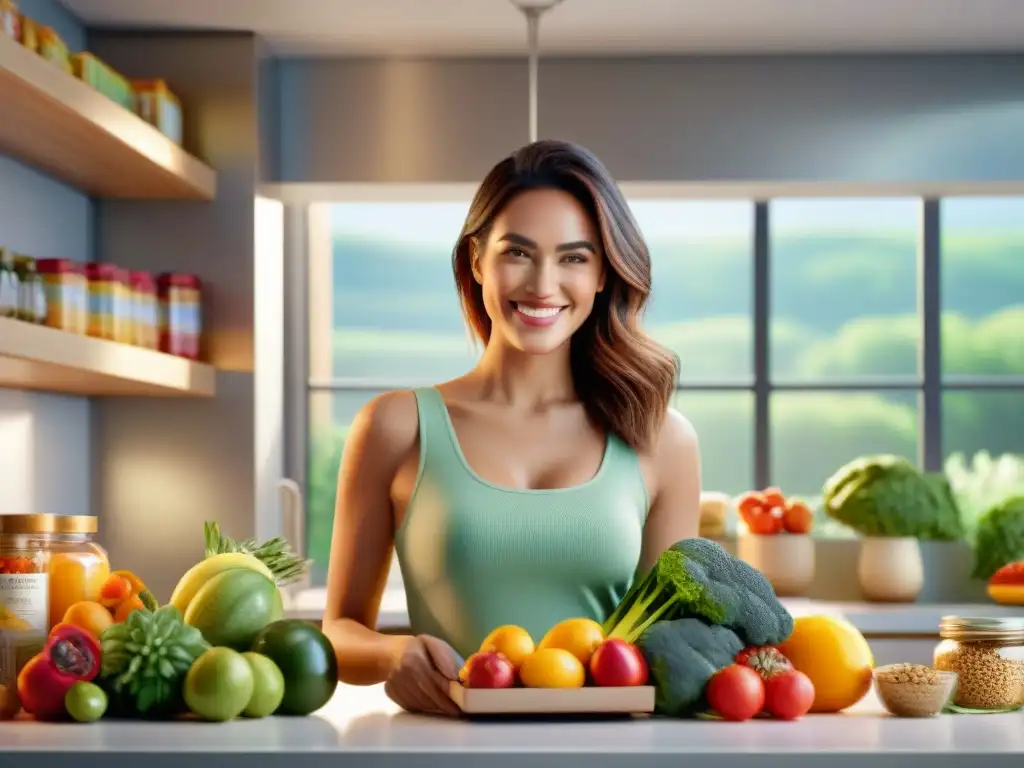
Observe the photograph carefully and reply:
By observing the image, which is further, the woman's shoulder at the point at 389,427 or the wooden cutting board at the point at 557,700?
the woman's shoulder at the point at 389,427

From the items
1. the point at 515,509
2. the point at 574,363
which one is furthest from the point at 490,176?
the point at 515,509

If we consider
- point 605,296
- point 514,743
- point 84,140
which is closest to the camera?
point 514,743

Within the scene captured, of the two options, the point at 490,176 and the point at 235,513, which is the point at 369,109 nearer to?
the point at 235,513

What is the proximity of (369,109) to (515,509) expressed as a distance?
275 centimetres

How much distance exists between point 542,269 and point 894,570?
273 centimetres

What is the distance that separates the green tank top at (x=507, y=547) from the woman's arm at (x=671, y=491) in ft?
0.28

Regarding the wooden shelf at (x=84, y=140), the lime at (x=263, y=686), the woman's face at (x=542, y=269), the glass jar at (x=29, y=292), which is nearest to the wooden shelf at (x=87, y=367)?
the glass jar at (x=29, y=292)

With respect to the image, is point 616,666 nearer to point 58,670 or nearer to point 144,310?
point 58,670

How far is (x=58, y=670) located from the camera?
136 cm

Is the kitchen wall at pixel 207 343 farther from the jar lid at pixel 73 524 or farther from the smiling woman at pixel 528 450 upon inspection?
the jar lid at pixel 73 524

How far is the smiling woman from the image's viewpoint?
1.66 m

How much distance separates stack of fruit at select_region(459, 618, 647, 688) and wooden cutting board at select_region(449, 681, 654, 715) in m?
0.01

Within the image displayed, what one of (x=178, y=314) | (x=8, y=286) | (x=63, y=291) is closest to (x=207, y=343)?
(x=178, y=314)

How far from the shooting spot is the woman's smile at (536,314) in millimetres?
1638
